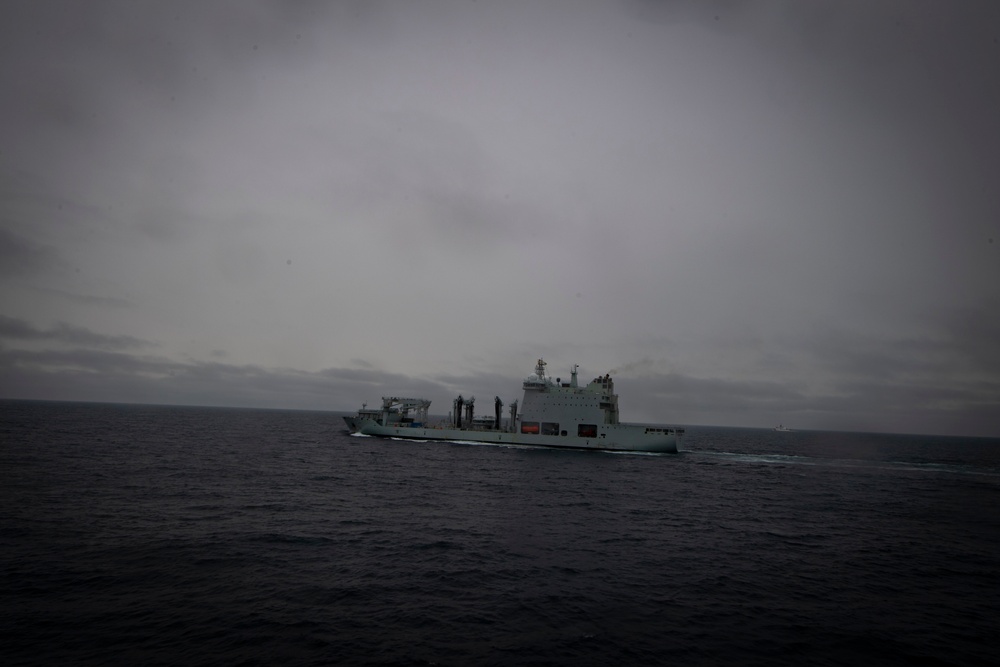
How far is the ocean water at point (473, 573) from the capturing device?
14.8 meters

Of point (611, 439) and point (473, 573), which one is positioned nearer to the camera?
point (473, 573)

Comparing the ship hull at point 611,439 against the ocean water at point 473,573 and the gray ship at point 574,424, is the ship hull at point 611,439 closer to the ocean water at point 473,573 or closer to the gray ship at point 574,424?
the gray ship at point 574,424

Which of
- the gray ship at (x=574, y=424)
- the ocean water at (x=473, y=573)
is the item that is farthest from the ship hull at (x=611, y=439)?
the ocean water at (x=473, y=573)

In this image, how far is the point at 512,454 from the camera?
71.0 m

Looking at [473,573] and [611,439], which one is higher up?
[611,439]

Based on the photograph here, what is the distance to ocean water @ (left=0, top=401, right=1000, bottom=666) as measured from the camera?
14844 millimetres

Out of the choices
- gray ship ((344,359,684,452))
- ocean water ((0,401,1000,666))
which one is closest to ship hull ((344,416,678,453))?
gray ship ((344,359,684,452))

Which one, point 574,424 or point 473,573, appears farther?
point 574,424

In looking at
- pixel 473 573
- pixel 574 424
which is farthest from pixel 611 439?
pixel 473 573

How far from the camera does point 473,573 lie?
2122 centimetres

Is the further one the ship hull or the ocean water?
the ship hull

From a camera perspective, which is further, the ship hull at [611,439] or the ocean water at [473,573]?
the ship hull at [611,439]

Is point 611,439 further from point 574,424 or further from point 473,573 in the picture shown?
point 473,573

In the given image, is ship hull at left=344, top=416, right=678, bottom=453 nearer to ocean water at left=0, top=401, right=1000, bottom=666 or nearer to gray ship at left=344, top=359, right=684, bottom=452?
gray ship at left=344, top=359, right=684, bottom=452
